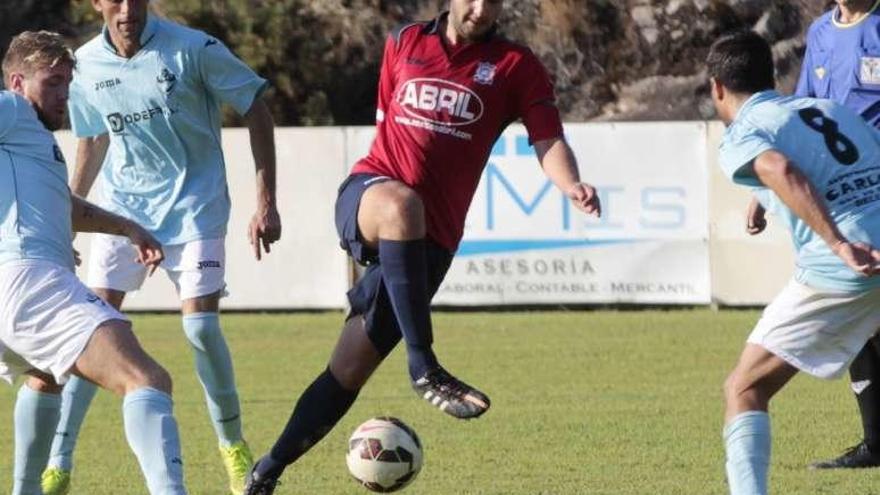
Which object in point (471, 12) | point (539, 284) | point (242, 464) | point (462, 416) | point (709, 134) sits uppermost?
point (471, 12)

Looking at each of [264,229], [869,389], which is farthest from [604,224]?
[264,229]

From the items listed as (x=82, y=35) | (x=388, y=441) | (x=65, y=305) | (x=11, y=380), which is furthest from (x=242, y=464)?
(x=82, y=35)

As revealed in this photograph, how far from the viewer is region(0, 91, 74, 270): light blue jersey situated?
6547 mm

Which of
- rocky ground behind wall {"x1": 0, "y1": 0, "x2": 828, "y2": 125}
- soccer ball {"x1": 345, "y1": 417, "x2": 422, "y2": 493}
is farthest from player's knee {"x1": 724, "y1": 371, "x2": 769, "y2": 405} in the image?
rocky ground behind wall {"x1": 0, "y1": 0, "x2": 828, "y2": 125}

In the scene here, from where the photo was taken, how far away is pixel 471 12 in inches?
290

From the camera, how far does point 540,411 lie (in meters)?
11.1

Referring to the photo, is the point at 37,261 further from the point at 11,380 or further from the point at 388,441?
the point at 388,441

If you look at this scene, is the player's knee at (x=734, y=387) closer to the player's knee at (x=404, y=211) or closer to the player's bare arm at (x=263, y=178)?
the player's knee at (x=404, y=211)

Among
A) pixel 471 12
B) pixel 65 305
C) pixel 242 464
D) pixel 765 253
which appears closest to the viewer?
pixel 65 305

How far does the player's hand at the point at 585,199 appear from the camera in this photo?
691cm

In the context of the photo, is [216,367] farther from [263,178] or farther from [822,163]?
[822,163]

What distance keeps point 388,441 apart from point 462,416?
0.79 m

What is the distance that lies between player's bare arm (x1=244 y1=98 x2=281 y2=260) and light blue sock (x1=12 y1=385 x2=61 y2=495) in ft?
3.84

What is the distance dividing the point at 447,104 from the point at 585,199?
2.56 feet
